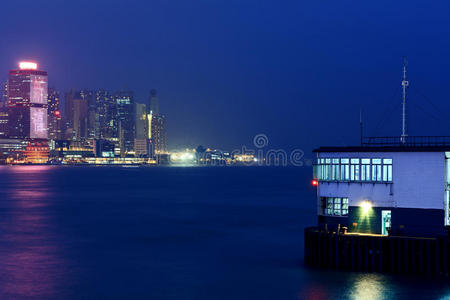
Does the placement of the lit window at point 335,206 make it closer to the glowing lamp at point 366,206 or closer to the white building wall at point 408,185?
the white building wall at point 408,185

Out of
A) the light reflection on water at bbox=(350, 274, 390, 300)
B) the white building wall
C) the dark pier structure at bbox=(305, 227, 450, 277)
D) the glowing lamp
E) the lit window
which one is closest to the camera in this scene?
the light reflection on water at bbox=(350, 274, 390, 300)

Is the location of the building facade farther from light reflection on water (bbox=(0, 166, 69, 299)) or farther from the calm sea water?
light reflection on water (bbox=(0, 166, 69, 299))

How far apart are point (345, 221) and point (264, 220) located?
45.6 metres

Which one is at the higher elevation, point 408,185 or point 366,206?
point 408,185

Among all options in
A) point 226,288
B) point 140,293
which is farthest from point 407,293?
point 140,293

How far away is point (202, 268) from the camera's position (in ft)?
157

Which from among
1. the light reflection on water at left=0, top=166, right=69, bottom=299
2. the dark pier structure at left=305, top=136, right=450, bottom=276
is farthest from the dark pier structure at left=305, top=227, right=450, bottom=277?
the light reflection on water at left=0, top=166, right=69, bottom=299

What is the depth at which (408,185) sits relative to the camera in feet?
129

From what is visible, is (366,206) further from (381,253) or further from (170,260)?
(170,260)

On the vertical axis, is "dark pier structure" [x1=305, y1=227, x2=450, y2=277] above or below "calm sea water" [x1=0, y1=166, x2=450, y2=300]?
above

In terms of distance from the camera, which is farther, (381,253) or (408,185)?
(408,185)

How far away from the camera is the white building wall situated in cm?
3866

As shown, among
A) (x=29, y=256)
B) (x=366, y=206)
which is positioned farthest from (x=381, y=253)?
(x=29, y=256)

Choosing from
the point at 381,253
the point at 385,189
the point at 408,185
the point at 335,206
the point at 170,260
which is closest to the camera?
the point at 381,253
